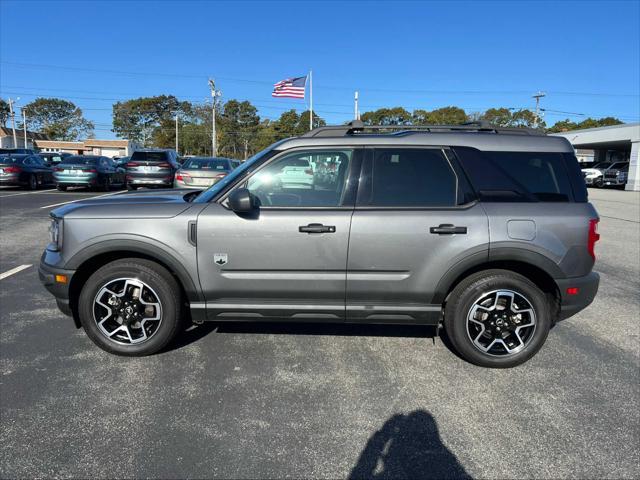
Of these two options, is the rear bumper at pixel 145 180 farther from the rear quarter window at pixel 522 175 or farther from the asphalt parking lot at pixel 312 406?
the rear quarter window at pixel 522 175

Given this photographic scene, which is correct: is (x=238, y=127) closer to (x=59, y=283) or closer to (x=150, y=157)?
(x=150, y=157)

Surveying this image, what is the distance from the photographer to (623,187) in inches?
1372

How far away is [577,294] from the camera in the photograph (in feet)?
11.9

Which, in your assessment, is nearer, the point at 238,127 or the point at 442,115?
the point at 442,115

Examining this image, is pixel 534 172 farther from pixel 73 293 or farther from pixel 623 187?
pixel 623 187

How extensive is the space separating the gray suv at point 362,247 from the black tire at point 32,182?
17.9 m

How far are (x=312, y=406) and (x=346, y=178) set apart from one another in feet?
5.82

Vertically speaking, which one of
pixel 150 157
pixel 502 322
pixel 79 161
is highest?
pixel 150 157

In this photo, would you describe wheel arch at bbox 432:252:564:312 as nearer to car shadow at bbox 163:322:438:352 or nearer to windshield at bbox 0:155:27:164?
car shadow at bbox 163:322:438:352

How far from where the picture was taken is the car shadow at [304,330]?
4.35 m

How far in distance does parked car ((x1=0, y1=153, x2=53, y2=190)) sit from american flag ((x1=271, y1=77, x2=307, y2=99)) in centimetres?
1504

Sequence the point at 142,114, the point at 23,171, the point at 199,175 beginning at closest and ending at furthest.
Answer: the point at 199,175 → the point at 23,171 → the point at 142,114

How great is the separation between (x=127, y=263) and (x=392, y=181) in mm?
2267

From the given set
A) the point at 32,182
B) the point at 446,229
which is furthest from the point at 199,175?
the point at 446,229
